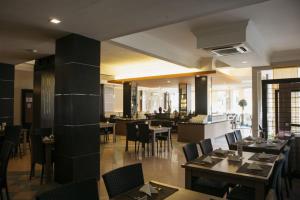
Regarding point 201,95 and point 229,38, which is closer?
point 229,38

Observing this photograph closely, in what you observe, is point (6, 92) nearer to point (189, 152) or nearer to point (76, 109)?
point (76, 109)

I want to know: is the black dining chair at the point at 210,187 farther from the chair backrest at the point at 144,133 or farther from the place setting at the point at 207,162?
the chair backrest at the point at 144,133

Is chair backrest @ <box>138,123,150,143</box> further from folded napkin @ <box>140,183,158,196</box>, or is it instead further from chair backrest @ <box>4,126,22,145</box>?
folded napkin @ <box>140,183,158,196</box>

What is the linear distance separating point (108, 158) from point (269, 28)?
474 cm

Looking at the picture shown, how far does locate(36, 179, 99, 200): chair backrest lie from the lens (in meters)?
1.40

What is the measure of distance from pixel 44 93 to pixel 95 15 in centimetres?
376

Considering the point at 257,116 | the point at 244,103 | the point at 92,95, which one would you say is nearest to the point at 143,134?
the point at 92,95

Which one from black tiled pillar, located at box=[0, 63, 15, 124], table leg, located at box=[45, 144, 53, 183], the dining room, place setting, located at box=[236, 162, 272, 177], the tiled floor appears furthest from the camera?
black tiled pillar, located at box=[0, 63, 15, 124]

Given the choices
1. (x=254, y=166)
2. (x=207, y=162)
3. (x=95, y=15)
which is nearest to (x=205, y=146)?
(x=207, y=162)

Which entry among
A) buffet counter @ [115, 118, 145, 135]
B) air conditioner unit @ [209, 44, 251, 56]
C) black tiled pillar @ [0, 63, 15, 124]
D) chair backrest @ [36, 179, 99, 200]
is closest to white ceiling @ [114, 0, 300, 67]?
air conditioner unit @ [209, 44, 251, 56]

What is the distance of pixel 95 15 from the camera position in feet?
9.54

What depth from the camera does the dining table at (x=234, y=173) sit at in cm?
210

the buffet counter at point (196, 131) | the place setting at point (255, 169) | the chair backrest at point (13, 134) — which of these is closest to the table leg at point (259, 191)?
the place setting at point (255, 169)

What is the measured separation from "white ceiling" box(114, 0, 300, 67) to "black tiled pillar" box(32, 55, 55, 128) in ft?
7.82
